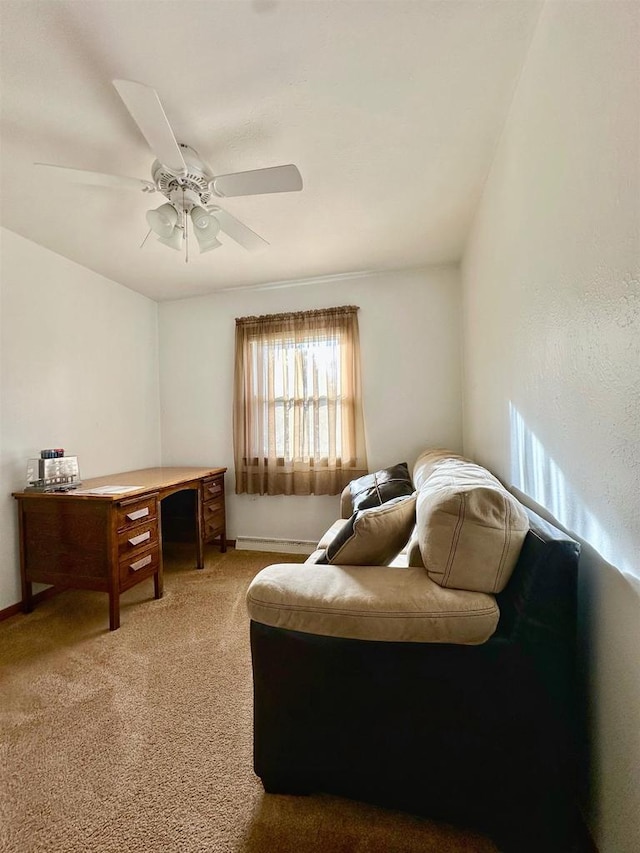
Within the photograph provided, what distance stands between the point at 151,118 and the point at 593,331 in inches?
61.8

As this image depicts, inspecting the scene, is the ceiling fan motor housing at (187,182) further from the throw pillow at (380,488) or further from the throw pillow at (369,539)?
the throw pillow at (380,488)

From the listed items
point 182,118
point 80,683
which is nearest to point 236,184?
point 182,118

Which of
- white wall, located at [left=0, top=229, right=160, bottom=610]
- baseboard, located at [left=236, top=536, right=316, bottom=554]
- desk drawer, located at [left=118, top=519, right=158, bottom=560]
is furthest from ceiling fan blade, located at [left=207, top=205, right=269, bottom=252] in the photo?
baseboard, located at [left=236, top=536, right=316, bottom=554]

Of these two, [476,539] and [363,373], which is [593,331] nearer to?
[476,539]

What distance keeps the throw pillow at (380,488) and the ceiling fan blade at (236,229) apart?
165cm

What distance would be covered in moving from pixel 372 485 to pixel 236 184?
182cm

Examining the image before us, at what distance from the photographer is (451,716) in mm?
890

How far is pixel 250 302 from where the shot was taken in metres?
3.30

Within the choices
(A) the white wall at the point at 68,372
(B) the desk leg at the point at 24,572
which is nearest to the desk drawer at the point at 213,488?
(A) the white wall at the point at 68,372

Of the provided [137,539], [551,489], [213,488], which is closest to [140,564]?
[137,539]

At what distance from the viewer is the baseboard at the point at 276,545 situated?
317cm

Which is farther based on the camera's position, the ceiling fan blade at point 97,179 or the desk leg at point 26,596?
the desk leg at point 26,596

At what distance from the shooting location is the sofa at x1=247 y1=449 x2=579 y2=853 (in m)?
0.85

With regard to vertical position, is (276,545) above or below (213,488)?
below
